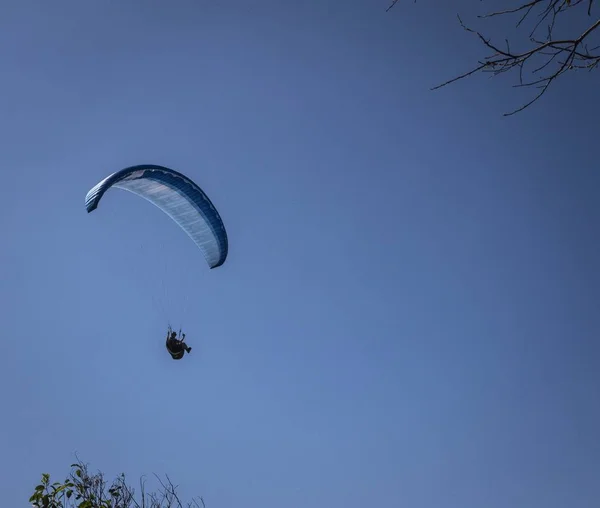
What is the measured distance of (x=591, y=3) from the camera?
424 centimetres

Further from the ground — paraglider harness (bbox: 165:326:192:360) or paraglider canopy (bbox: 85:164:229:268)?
paraglider canopy (bbox: 85:164:229:268)

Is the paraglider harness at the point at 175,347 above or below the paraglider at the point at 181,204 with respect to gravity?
below

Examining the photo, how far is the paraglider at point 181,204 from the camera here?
71.6ft

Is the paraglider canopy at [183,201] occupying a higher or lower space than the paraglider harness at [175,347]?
higher

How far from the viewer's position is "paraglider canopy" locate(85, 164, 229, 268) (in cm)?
2184

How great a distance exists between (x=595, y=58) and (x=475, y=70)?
0.81 meters

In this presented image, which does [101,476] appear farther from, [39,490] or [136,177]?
[136,177]

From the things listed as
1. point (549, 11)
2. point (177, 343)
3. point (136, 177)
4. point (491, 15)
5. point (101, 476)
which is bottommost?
point (101, 476)

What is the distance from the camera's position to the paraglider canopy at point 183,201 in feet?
71.7

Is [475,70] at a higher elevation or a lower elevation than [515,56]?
lower

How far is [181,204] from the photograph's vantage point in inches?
942

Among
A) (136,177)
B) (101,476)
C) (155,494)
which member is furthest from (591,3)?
(136,177)

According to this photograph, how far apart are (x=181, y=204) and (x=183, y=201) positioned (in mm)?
289

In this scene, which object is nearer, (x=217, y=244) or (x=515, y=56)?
(x=515, y=56)
